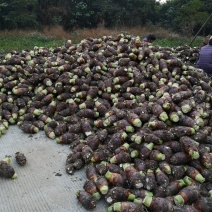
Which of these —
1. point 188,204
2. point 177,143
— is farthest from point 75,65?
point 188,204

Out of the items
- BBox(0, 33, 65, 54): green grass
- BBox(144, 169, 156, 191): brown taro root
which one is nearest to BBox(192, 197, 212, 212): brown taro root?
BBox(144, 169, 156, 191): brown taro root

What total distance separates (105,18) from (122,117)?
14.1 metres

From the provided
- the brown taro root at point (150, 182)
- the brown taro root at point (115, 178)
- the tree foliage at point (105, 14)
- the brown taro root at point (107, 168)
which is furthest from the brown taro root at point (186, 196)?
the tree foliage at point (105, 14)

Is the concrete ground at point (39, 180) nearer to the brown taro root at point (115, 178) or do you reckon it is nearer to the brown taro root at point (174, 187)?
the brown taro root at point (115, 178)

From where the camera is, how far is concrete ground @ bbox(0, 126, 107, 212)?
250 cm

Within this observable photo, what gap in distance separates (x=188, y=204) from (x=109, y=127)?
53.5 inches

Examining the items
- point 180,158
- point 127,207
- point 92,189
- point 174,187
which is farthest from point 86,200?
point 180,158

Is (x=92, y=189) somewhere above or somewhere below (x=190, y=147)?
below

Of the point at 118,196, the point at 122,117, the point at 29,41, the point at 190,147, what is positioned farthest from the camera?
the point at 29,41

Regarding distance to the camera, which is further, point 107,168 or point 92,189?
point 107,168

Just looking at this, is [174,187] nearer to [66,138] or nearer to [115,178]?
[115,178]

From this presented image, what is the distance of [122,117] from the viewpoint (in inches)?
132

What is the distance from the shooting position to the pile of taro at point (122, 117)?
99.5 inches

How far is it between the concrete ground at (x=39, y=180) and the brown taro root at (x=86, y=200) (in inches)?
Answer: 2.0
